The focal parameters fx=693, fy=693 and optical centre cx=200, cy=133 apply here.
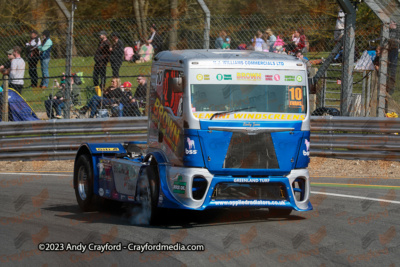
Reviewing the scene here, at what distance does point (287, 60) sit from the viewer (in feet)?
29.2

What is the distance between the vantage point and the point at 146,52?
1756 cm

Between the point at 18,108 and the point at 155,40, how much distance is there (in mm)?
3731

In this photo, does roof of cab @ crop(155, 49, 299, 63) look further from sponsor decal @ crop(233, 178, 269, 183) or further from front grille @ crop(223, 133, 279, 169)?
sponsor decal @ crop(233, 178, 269, 183)

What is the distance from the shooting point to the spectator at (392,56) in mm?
14672

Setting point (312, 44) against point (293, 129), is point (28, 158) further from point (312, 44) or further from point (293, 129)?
point (293, 129)

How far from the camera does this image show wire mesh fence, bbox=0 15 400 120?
15.6m

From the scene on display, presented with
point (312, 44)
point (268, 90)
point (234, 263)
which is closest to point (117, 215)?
point (268, 90)

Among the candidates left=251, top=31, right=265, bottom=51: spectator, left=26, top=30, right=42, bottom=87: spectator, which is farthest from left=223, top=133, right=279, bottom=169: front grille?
left=26, top=30, right=42, bottom=87: spectator

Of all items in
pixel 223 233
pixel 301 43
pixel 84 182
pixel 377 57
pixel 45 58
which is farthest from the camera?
pixel 45 58

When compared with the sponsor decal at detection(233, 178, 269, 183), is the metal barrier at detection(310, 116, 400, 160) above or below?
below

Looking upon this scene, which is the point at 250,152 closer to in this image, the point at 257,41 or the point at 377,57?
the point at 377,57

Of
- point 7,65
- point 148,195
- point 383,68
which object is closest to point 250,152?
point 148,195

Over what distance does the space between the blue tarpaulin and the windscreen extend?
9.26 metres

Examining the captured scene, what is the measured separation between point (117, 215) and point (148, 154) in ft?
3.73
